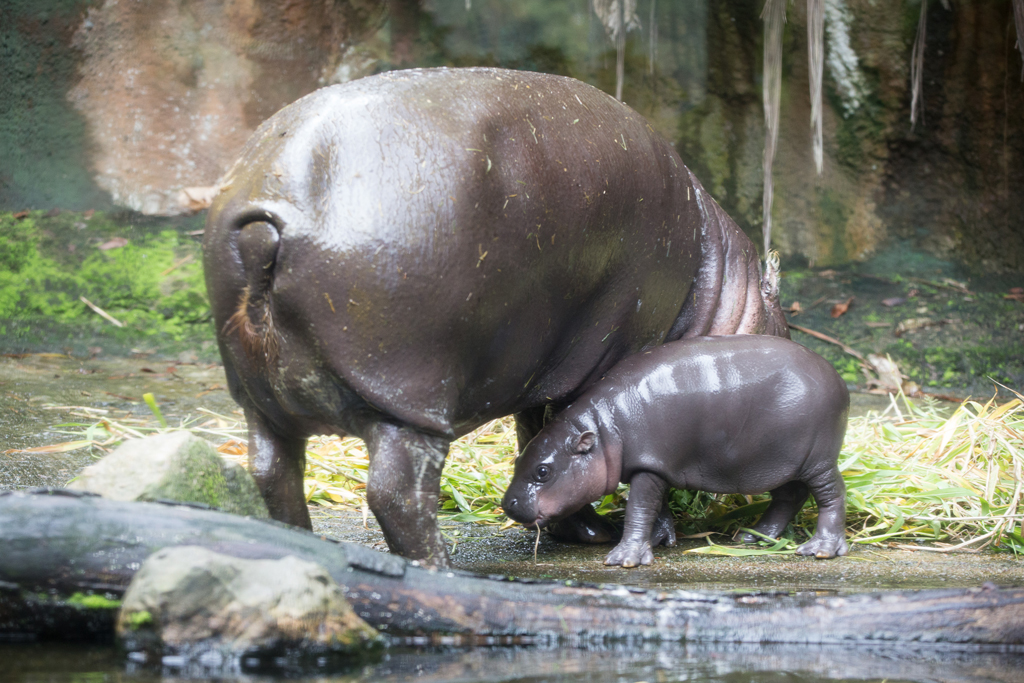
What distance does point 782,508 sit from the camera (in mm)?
3836

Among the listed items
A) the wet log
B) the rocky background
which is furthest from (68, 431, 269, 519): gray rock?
the rocky background

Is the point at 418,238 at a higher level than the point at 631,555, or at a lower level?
higher

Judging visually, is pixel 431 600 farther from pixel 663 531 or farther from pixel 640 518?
pixel 663 531

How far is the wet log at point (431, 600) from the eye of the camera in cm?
222

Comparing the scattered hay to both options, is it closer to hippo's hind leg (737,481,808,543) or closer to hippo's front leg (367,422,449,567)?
hippo's hind leg (737,481,808,543)

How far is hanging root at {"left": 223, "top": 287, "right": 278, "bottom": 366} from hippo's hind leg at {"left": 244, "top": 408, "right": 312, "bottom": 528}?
360 millimetres

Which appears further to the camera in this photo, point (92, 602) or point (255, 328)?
point (255, 328)

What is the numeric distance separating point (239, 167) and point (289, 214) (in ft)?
1.02

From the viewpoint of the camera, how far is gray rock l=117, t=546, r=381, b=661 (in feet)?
6.75

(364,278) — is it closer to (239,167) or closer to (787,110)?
(239,167)

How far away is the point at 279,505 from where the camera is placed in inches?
122

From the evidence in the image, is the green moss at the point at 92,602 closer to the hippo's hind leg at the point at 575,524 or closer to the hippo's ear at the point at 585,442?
the hippo's ear at the point at 585,442

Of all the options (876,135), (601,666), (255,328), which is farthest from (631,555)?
(876,135)

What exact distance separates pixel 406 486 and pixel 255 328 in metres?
0.61
